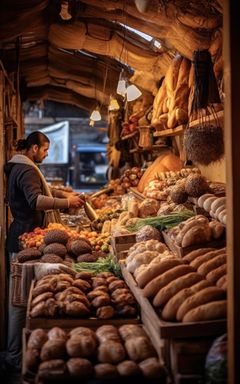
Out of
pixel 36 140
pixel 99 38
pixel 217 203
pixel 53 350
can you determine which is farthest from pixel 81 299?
pixel 99 38

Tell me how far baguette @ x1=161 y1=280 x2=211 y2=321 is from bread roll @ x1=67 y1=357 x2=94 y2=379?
19.8 inches

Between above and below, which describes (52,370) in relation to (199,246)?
below

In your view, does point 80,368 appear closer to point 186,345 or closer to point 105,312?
point 186,345

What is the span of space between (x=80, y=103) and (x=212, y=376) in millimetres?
10516

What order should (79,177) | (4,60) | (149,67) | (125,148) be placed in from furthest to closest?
(79,177) < (125,148) < (4,60) < (149,67)

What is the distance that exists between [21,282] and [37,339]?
1719mm

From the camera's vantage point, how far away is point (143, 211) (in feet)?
19.1

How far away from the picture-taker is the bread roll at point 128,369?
107 inches

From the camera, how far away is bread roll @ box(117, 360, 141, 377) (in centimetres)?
271

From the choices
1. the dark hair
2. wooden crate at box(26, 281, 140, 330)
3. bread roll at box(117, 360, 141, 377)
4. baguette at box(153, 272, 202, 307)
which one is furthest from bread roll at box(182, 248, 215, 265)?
the dark hair

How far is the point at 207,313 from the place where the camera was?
2848 mm

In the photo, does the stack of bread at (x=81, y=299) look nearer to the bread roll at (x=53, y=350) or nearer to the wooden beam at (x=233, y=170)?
the bread roll at (x=53, y=350)

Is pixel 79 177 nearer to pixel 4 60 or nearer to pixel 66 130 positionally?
pixel 66 130

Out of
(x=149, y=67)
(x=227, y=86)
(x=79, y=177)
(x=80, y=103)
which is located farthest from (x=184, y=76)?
(x=79, y=177)
